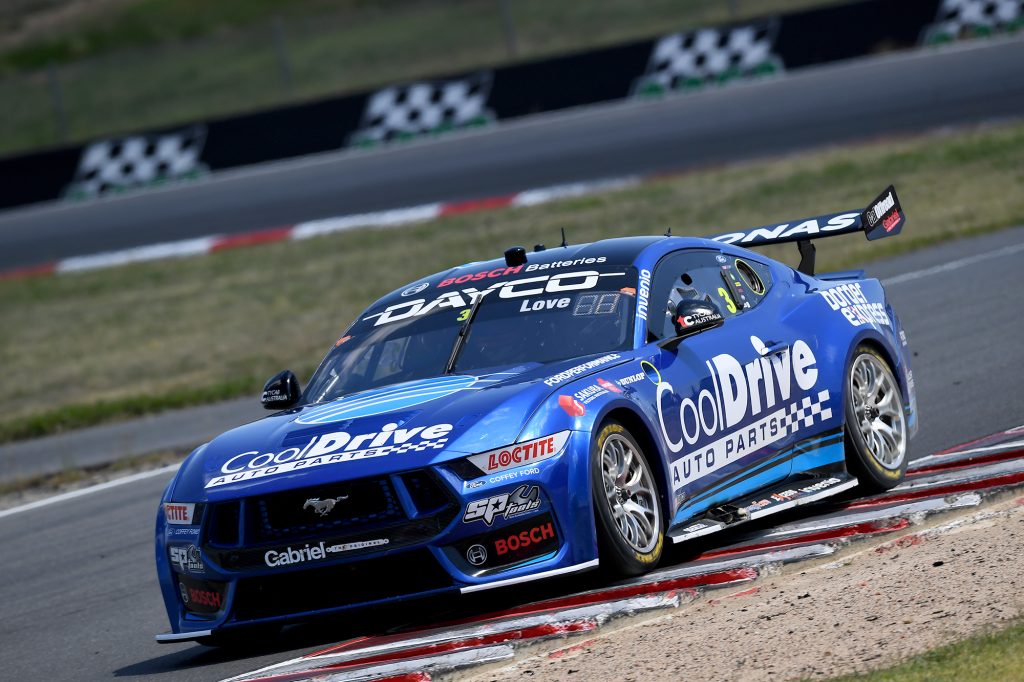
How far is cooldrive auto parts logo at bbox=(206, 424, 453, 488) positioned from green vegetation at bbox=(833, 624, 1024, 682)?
192 cm

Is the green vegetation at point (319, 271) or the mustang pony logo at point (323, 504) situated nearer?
the mustang pony logo at point (323, 504)

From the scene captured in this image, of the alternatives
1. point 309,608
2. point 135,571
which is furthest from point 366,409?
point 135,571

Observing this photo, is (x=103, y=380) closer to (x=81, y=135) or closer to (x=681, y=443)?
(x=681, y=443)

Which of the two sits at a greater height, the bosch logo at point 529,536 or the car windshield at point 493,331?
the car windshield at point 493,331

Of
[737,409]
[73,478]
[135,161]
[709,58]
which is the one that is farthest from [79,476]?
[135,161]

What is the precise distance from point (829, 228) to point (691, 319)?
1949 millimetres

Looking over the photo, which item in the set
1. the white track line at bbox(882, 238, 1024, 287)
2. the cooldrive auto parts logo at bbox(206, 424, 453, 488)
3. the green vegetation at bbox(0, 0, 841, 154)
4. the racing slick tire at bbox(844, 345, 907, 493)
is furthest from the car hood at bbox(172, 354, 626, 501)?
the green vegetation at bbox(0, 0, 841, 154)

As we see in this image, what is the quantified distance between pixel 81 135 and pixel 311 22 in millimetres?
5554

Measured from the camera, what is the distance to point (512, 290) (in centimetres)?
730

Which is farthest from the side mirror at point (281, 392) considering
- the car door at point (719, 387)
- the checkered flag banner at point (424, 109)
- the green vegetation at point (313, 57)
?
the green vegetation at point (313, 57)

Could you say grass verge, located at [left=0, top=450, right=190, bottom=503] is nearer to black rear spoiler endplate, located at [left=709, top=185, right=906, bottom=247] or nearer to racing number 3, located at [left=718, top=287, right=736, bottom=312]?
black rear spoiler endplate, located at [left=709, top=185, right=906, bottom=247]

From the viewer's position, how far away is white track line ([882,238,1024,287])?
1469 cm

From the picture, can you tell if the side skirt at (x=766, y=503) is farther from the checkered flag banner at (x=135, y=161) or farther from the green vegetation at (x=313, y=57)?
the checkered flag banner at (x=135, y=161)

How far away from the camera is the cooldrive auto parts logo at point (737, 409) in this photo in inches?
263
